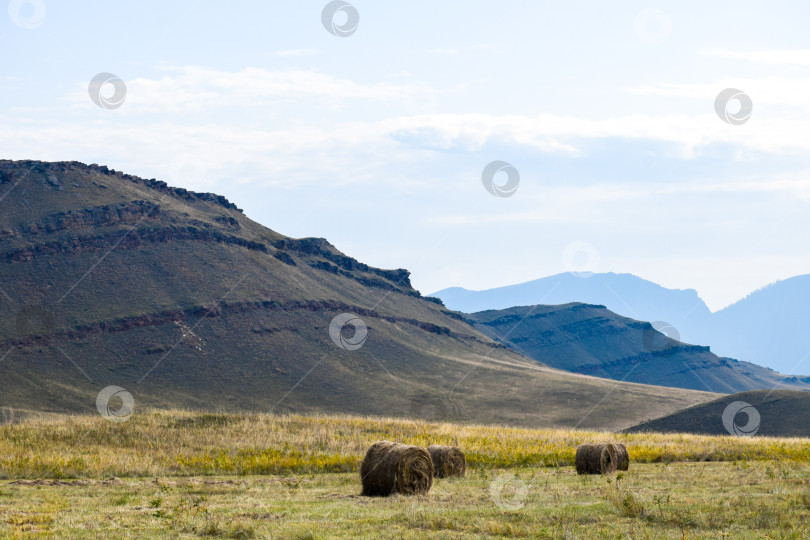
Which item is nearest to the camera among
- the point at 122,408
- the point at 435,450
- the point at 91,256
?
the point at 435,450

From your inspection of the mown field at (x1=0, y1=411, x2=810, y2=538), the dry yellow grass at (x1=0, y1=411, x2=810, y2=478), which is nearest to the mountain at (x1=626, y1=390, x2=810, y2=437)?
the dry yellow grass at (x1=0, y1=411, x2=810, y2=478)

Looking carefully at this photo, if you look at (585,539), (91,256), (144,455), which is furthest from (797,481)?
A: (91,256)

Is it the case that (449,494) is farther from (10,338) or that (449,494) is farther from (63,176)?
(63,176)

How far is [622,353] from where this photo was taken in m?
180

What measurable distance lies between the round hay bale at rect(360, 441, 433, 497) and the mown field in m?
0.70

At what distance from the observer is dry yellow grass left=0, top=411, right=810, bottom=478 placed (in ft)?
85.7

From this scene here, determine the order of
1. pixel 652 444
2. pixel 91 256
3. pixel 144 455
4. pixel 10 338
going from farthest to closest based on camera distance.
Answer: pixel 91 256, pixel 10 338, pixel 652 444, pixel 144 455

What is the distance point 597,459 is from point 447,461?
16.0 feet

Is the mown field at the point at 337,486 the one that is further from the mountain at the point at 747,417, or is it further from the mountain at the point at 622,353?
the mountain at the point at 622,353

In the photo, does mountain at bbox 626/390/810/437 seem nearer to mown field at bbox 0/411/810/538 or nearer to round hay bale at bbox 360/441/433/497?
mown field at bbox 0/411/810/538

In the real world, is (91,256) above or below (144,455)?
above

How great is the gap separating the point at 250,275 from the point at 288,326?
14187mm

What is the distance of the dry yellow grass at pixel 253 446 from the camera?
26120mm

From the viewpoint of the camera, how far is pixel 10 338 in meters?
86.4
